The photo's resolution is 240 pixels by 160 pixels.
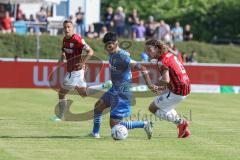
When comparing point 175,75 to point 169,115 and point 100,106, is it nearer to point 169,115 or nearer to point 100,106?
point 169,115

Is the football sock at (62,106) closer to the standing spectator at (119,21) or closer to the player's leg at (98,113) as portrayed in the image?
the player's leg at (98,113)

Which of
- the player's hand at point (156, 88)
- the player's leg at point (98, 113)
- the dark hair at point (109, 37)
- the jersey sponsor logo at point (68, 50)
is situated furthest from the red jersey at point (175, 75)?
the jersey sponsor logo at point (68, 50)

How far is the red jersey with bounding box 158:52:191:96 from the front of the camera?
48.3 feet

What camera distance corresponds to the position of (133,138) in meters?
15.0

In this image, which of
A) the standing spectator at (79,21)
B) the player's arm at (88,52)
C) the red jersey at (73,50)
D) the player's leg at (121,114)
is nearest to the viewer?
the player's leg at (121,114)

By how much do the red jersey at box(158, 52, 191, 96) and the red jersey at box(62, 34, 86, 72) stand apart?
3.46 metres

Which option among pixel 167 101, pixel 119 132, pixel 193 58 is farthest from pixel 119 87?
pixel 193 58

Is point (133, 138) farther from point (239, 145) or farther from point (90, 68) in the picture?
point (90, 68)

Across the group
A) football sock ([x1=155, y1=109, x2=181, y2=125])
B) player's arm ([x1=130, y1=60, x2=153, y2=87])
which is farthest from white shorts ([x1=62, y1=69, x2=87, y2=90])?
player's arm ([x1=130, y1=60, x2=153, y2=87])

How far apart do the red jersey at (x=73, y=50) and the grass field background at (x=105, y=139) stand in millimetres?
1306

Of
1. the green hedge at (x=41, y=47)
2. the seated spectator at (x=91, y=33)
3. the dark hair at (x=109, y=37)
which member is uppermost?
the dark hair at (x=109, y=37)

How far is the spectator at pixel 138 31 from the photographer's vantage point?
1508 inches

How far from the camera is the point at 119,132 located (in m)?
14.5

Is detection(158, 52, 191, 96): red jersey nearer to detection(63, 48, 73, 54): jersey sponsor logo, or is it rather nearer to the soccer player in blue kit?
the soccer player in blue kit
